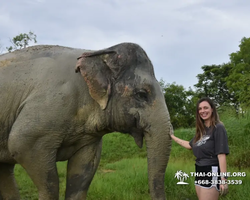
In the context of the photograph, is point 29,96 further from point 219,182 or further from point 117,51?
point 219,182

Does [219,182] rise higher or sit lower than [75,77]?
lower

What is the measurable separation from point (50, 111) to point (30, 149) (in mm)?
373

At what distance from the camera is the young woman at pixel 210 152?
265cm

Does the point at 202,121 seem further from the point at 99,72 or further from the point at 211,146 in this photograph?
the point at 99,72

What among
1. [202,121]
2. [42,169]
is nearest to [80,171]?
[42,169]

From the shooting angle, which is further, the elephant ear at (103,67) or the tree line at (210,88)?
the tree line at (210,88)

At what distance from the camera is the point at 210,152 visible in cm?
275

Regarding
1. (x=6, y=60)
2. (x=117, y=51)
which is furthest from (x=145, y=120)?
(x=6, y=60)

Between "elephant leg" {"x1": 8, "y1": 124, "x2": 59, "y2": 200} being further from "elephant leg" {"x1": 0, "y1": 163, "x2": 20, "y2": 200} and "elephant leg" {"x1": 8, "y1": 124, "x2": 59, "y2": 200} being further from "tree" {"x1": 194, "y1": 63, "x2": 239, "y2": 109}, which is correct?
"tree" {"x1": 194, "y1": 63, "x2": 239, "y2": 109}

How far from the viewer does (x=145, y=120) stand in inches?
116

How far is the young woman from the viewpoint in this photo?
2.65 metres

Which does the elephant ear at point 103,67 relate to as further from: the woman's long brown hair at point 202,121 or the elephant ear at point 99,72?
the woman's long brown hair at point 202,121

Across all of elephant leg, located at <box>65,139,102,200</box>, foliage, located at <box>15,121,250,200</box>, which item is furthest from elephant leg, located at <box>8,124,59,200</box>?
foliage, located at <box>15,121,250,200</box>

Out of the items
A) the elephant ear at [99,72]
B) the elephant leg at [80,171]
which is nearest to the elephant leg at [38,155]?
the elephant leg at [80,171]
